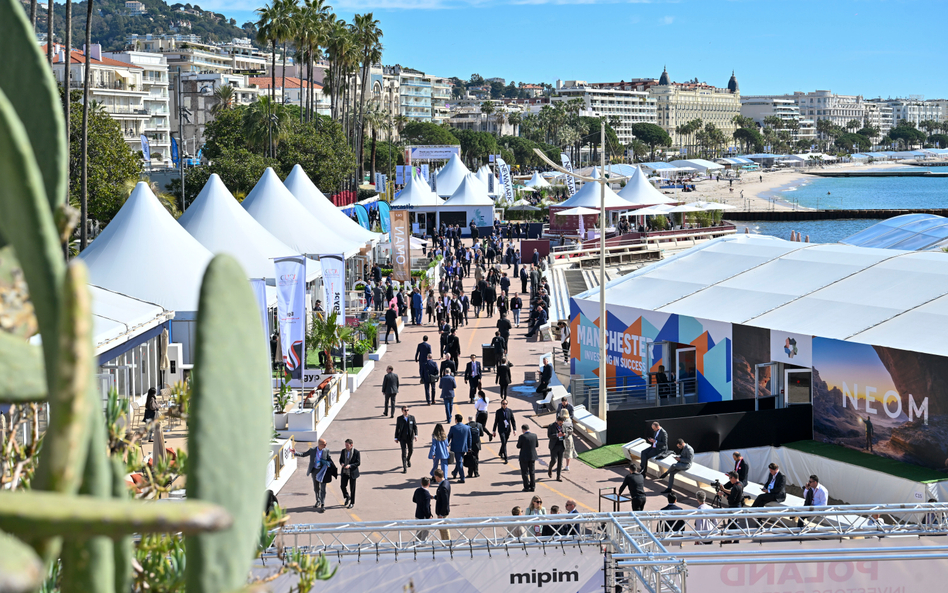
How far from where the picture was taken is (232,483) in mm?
2520

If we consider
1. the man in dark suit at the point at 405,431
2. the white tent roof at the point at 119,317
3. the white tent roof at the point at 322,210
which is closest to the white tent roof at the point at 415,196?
the white tent roof at the point at 322,210

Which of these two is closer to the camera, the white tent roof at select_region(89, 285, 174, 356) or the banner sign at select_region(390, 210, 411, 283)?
the white tent roof at select_region(89, 285, 174, 356)

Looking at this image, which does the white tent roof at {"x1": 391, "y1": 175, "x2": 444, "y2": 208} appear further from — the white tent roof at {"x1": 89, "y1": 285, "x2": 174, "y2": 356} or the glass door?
the glass door

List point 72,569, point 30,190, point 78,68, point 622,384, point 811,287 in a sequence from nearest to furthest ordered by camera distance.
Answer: point 30,190, point 72,569, point 811,287, point 622,384, point 78,68

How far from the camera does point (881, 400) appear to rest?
15.6m

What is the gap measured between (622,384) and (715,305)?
271 cm

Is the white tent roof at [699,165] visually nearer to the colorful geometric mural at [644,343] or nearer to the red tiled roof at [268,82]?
the red tiled roof at [268,82]


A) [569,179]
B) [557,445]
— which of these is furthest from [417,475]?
[569,179]

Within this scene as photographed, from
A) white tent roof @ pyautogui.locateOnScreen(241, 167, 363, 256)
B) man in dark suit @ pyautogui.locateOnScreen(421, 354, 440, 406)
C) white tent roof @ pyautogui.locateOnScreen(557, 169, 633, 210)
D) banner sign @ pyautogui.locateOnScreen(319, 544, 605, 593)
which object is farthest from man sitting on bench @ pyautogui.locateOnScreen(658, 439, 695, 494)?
white tent roof @ pyautogui.locateOnScreen(557, 169, 633, 210)

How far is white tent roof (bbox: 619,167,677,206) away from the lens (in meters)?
52.0

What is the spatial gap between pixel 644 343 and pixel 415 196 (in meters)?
33.6

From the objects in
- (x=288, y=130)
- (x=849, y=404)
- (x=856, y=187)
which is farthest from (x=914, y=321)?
(x=856, y=187)

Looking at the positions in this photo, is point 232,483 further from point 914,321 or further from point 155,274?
point 155,274

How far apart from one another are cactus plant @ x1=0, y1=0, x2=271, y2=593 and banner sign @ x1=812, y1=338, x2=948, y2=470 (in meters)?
14.4
